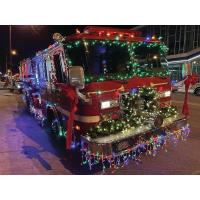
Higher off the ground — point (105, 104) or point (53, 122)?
point (105, 104)

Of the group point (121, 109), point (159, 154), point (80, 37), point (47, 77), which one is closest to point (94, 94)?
point (121, 109)

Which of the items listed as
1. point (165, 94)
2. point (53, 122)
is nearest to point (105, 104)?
point (165, 94)

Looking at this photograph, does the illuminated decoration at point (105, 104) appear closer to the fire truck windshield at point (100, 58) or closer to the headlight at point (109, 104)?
the headlight at point (109, 104)

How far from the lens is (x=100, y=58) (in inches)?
209

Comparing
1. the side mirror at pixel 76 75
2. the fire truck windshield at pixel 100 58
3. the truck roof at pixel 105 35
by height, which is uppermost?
the truck roof at pixel 105 35

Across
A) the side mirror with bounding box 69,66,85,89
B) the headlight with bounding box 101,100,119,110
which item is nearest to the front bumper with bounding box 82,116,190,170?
the headlight with bounding box 101,100,119,110

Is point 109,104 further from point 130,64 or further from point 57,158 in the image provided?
point 57,158

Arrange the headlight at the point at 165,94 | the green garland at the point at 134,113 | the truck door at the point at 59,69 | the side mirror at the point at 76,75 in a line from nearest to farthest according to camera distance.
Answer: the side mirror at the point at 76,75 < the green garland at the point at 134,113 < the truck door at the point at 59,69 < the headlight at the point at 165,94

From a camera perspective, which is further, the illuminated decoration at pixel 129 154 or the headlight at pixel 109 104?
the headlight at pixel 109 104

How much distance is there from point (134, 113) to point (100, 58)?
1.39 metres

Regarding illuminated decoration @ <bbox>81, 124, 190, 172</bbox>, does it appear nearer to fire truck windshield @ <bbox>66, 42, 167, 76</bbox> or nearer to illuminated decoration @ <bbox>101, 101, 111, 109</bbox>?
illuminated decoration @ <bbox>101, 101, 111, 109</bbox>

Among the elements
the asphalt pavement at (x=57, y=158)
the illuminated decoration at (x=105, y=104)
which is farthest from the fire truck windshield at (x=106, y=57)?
the asphalt pavement at (x=57, y=158)

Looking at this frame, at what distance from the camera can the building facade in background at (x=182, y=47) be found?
31.8 m

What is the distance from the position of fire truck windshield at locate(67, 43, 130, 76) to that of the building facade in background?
1061 inches
